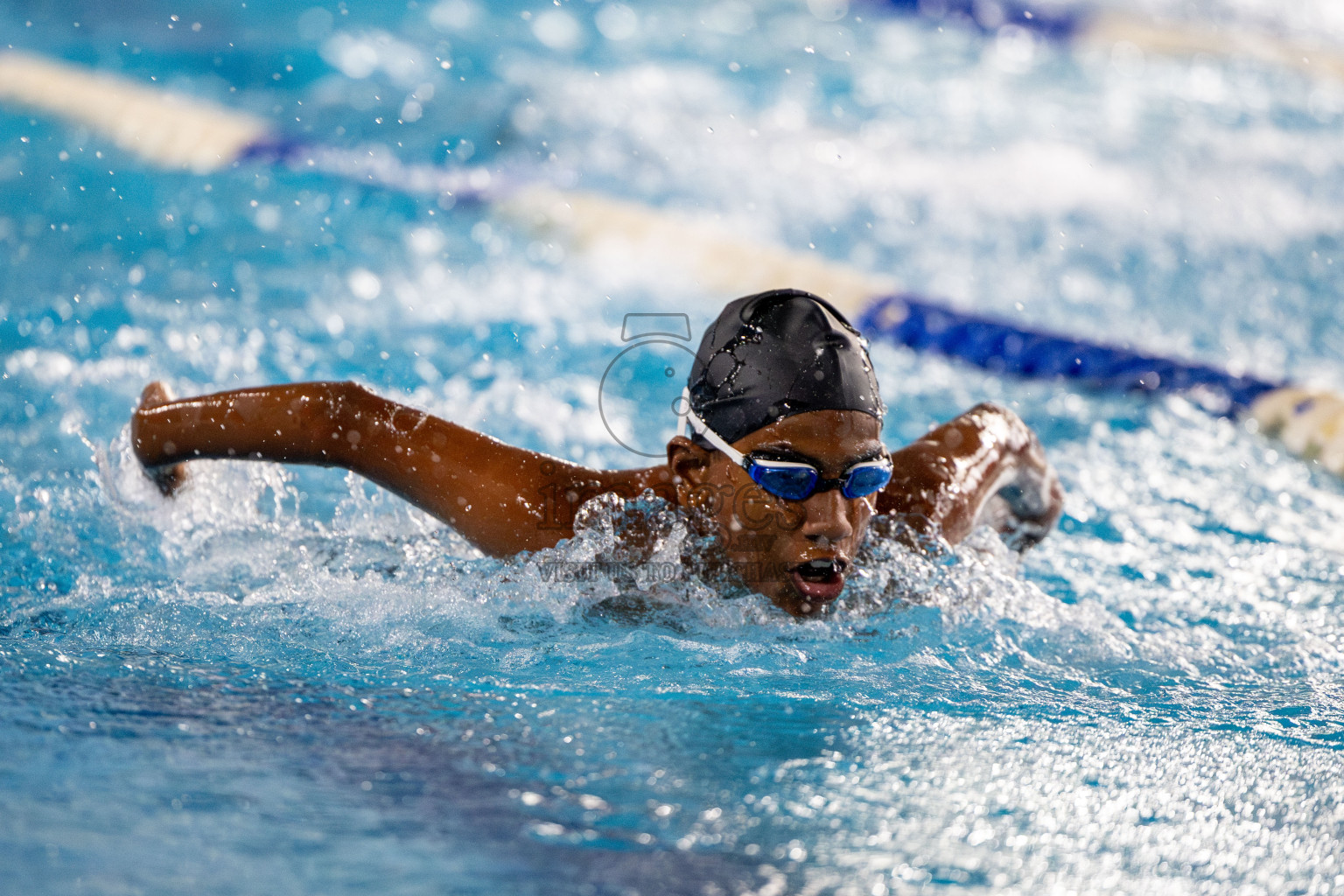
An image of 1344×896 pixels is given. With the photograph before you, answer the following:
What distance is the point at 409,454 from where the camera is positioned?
8.13 feet

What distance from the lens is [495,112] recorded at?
24.7 ft

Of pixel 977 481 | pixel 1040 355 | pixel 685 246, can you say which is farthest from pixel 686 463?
pixel 685 246

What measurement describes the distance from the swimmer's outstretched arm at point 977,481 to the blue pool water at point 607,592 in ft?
0.41

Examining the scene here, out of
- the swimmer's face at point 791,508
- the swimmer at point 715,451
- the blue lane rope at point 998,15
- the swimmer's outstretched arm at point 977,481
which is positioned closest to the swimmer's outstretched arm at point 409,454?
the swimmer at point 715,451

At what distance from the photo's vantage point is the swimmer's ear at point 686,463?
98.6 inches

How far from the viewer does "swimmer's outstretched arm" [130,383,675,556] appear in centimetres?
247

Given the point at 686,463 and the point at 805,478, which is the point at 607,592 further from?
the point at 805,478

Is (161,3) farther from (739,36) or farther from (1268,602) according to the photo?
(1268,602)

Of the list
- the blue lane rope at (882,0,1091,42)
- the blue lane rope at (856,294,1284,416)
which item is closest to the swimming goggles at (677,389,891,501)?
the blue lane rope at (856,294,1284,416)

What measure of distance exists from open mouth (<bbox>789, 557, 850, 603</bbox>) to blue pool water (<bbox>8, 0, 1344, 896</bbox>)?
0.15 meters

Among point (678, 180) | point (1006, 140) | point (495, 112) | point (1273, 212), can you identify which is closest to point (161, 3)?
point (495, 112)

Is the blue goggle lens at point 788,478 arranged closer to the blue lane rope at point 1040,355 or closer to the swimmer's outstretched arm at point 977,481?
the swimmer's outstretched arm at point 977,481

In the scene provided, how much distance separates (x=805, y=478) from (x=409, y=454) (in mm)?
749

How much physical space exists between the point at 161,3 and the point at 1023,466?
865 cm
